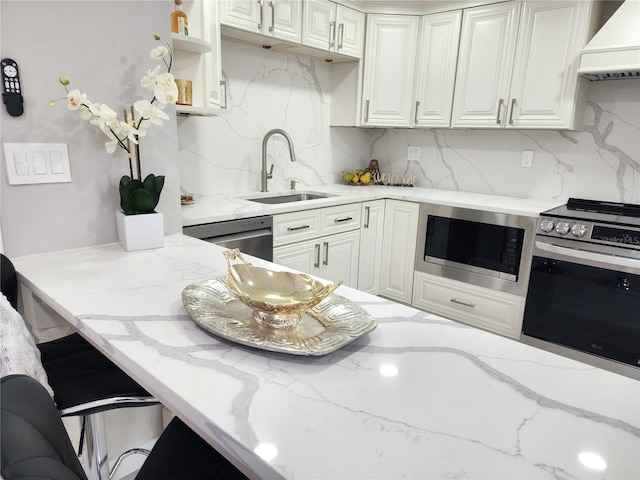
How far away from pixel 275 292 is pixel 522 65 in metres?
2.59

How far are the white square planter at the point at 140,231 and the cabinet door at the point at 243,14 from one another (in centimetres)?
142

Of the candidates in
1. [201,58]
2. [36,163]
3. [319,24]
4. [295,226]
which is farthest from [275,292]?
[319,24]

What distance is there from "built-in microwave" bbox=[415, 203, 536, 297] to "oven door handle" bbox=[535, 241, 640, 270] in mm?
146

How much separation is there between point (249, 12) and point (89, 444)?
89.3 inches

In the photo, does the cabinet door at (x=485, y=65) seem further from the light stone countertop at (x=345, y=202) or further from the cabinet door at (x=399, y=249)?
the cabinet door at (x=399, y=249)

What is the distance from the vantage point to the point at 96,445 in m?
1.23

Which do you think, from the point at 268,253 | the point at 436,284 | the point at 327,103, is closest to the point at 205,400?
the point at 268,253

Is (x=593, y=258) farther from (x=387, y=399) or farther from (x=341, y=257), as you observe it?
(x=387, y=399)

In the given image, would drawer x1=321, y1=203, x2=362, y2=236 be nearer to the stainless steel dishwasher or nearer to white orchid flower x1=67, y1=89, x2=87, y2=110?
the stainless steel dishwasher

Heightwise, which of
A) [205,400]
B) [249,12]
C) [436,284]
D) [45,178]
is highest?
[249,12]

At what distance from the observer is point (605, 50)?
235cm

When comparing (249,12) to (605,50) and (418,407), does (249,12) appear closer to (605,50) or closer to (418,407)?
(605,50)

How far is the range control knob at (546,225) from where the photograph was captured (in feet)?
7.95

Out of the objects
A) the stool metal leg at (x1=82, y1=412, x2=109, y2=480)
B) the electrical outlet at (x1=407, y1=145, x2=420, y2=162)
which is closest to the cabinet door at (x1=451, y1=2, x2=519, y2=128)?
the electrical outlet at (x1=407, y1=145, x2=420, y2=162)
